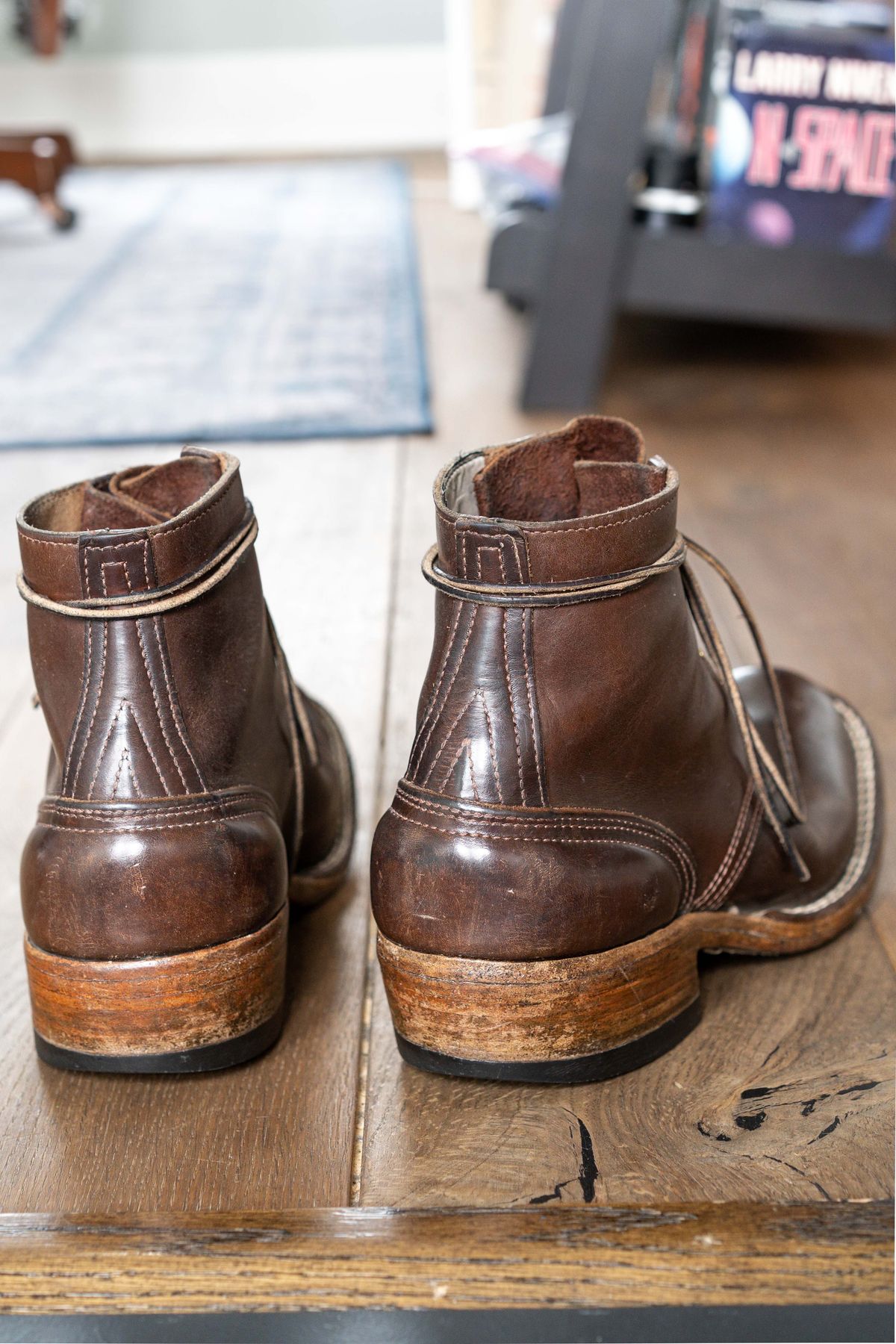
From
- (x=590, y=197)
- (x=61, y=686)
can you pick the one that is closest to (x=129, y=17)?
(x=590, y=197)

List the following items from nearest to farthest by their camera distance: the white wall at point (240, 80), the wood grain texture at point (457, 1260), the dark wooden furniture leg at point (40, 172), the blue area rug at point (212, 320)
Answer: the wood grain texture at point (457, 1260) < the blue area rug at point (212, 320) < the dark wooden furniture leg at point (40, 172) < the white wall at point (240, 80)

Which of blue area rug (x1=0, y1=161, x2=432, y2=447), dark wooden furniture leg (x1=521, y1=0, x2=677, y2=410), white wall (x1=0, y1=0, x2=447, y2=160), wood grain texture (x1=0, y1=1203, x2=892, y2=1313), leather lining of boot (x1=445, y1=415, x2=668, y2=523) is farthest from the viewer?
white wall (x1=0, y1=0, x2=447, y2=160)

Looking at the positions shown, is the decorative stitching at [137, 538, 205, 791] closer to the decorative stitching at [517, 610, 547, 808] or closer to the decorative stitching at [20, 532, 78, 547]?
the decorative stitching at [20, 532, 78, 547]

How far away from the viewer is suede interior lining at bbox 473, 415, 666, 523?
645 millimetres

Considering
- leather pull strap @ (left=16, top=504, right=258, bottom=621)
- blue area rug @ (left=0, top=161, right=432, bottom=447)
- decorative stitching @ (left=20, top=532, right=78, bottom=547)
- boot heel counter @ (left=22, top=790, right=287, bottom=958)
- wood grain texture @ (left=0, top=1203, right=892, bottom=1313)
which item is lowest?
blue area rug @ (left=0, top=161, right=432, bottom=447)

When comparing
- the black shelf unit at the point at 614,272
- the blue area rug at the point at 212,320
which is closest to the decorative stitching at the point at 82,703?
the blue area rug at the point at 212,320

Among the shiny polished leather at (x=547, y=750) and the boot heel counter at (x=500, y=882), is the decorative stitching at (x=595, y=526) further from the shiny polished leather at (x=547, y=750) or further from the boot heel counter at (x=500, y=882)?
the boot heel counter at (x=500, y=882)

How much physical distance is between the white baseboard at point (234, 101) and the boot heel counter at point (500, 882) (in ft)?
18.0

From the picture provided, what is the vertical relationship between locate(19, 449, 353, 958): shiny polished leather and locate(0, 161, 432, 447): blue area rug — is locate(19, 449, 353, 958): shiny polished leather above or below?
above

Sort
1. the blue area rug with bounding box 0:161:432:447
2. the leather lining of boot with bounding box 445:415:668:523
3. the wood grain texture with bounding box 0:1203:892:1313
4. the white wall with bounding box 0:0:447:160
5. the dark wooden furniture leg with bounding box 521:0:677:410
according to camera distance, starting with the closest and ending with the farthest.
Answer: the wood grain texture with bounding box 0:1203:892:1313
the leather lining of boot with bounding box 445:415:668:523
the dark wooden furniture leg with bounding box 521:0:677:410
the blue area rug with bounding box 0:161:432:447
the white wall with bounding box 0:0:447:160

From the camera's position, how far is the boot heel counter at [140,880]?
0.57 meters

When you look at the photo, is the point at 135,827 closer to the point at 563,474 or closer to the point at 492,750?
the point at 492,750

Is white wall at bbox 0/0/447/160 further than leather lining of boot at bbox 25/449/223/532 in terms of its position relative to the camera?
Yes

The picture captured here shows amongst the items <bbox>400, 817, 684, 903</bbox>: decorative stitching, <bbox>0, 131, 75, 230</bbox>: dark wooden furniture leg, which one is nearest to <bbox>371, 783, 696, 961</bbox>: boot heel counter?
<bbox>400, 817, 684, 903</bbox>: decorative stitching
